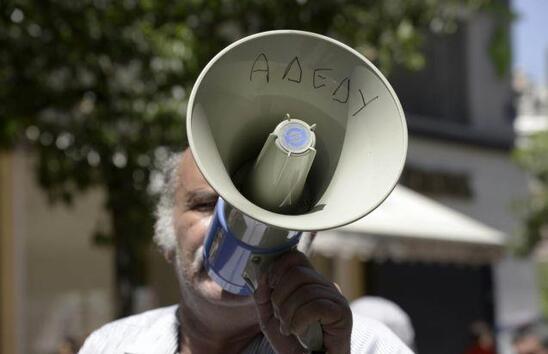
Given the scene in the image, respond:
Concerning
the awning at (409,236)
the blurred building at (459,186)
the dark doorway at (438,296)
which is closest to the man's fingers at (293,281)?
the awning at (409,236)

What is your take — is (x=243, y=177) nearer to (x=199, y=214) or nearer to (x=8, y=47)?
(x=199, y=214)

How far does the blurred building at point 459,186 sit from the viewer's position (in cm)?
1684

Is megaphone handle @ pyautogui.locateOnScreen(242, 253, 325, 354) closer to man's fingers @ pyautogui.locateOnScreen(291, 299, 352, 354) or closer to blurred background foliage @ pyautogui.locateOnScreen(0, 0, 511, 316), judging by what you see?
man's fingers @ pyautogui.locateOnScreen(291, 299, 352, 354)

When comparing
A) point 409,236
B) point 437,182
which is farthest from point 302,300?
point 437,182

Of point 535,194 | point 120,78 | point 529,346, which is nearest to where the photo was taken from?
point 120,78

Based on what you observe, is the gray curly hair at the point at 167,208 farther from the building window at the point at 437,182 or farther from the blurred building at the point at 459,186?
the building window at the point at 437,182

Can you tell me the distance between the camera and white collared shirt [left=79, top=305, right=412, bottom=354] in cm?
224

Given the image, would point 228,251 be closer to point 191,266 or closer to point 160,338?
point 191,266

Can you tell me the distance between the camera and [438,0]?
7.85 meters

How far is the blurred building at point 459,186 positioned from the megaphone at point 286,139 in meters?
12.4

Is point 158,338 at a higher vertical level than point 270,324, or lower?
lower

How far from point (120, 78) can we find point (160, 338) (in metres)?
4.86

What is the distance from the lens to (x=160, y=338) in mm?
2402

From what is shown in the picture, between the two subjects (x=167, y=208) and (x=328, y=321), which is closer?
(x=328, y=321)
